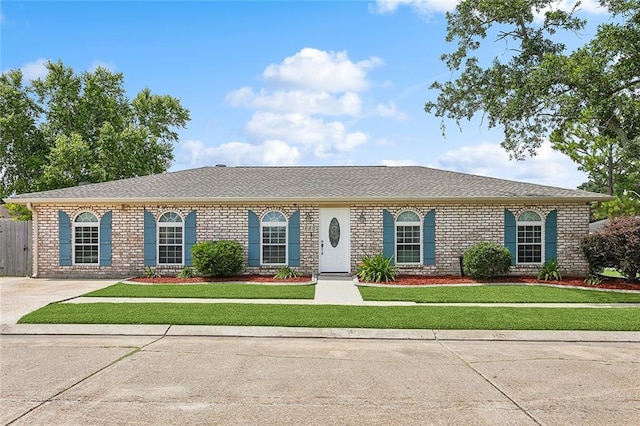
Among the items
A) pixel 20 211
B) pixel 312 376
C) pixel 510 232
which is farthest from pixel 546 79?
pixel 20 211

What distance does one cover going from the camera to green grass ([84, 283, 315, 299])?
12977mm

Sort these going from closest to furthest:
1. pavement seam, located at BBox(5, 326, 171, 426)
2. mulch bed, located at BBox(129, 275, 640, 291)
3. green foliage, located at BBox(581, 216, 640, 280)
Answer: pavement seam, located at BBox(5, 326, 171, 426)
green foliage, located at BBox(581, 216, 640, 280)
mulch bed, located at BBox(129, 275, 640, 291)

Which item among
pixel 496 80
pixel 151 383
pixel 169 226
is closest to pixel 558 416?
pixel 151 383

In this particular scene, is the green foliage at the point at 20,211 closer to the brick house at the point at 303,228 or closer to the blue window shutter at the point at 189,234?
the brick house at the point at 303,228

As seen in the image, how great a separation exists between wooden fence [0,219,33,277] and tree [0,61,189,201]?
45.4ft

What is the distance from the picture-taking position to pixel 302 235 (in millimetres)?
17281

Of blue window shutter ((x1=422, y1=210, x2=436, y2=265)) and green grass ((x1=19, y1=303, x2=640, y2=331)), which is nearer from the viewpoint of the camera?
green grass ((x1=19, y1=303, x2=640, y2=331))

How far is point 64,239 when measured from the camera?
57.4ft

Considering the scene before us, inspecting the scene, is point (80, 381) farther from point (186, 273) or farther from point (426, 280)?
point (426, 280)

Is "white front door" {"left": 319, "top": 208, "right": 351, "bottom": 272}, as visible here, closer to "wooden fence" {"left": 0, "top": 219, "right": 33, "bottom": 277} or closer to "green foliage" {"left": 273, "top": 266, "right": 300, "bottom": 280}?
"green foliage" {"left": 273, "top": 266, "right": 300, "bottom": 280}

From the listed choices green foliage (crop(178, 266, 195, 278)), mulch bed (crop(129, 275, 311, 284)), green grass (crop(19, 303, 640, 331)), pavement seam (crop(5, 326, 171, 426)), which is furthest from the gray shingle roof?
pavement seam (crop(5, 326, 171, 426))

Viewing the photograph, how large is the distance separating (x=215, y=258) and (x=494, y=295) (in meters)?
8.34

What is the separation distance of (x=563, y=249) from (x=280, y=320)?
11422 millimetres

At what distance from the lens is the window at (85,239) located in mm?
17547
